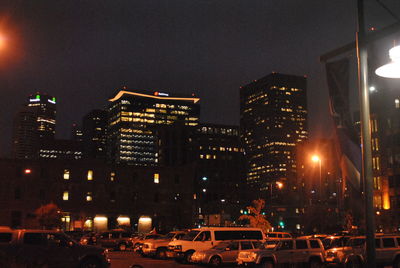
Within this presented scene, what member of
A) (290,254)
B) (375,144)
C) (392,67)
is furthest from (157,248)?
(375,144)

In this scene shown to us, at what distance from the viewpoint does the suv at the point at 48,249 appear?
20219mm

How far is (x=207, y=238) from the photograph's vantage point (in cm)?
2988

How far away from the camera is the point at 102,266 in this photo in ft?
69.8

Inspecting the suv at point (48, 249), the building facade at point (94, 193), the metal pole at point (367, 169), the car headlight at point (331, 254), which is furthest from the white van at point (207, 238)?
the building facade at point (94, 193)

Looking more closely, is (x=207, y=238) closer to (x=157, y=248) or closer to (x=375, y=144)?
(x=157, y=248)

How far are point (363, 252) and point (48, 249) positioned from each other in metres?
15.7

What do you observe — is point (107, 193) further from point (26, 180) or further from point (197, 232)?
point (197, 232)

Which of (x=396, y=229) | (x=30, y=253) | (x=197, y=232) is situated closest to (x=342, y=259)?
(x=197, y=232)

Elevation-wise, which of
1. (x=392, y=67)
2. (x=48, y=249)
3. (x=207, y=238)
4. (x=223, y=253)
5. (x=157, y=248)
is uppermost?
(x=392, y=67)

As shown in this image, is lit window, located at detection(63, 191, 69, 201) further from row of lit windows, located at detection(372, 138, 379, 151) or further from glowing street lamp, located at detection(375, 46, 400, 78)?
glowing street lamp, located at detection(375, 46, 400, 78)

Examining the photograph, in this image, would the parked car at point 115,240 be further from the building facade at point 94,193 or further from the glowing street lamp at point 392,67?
the glowing street lamp at point 392,67

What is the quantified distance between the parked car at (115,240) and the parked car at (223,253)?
18.9 meters

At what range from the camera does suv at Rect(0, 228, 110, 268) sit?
20.2 metres

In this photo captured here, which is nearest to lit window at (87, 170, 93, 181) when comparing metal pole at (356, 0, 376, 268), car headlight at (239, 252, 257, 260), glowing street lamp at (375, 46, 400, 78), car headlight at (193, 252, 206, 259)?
car headlight at (193, 252, 206, 259)
